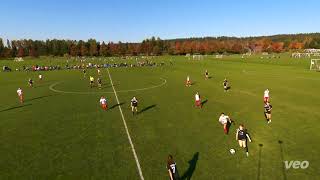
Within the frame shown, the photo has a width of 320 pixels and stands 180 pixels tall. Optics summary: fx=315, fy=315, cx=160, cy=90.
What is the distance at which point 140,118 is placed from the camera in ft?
95.4

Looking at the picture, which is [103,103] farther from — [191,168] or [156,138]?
[191,168]

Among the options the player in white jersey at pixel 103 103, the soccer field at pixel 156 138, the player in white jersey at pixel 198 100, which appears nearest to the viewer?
the soccer field at pixel 156 138

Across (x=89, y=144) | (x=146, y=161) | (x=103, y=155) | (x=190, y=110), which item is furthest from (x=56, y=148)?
(x=190, y=110)

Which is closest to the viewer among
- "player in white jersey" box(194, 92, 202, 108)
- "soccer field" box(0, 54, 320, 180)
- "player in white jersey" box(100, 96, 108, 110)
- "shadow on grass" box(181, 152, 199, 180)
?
"shadow on grass" box(181, 152, 199, 180)

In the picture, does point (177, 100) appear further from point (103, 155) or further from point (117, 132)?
point (103, 155)

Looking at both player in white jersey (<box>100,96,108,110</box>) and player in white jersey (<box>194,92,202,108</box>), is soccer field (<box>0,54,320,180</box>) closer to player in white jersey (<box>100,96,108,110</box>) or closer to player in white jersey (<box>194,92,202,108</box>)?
player in white jersey (<box>100,96,108,110</box>)

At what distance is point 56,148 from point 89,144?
219 centimetres

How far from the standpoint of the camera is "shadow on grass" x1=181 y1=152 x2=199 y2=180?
651 inches

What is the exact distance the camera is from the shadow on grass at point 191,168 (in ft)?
54.3

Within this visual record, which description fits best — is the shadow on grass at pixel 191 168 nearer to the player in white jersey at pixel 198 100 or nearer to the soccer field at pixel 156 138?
the soccer field at pixel 156 138

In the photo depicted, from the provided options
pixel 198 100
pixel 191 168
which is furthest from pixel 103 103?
pixel 191 168

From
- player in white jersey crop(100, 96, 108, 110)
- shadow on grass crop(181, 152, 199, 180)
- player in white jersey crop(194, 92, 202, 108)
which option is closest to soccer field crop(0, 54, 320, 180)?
shadow on grass crop(181, 152, 199, 180)

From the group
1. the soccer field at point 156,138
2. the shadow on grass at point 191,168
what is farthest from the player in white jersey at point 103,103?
the shadow on grass at point 191,168

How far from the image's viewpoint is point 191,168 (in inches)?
688
